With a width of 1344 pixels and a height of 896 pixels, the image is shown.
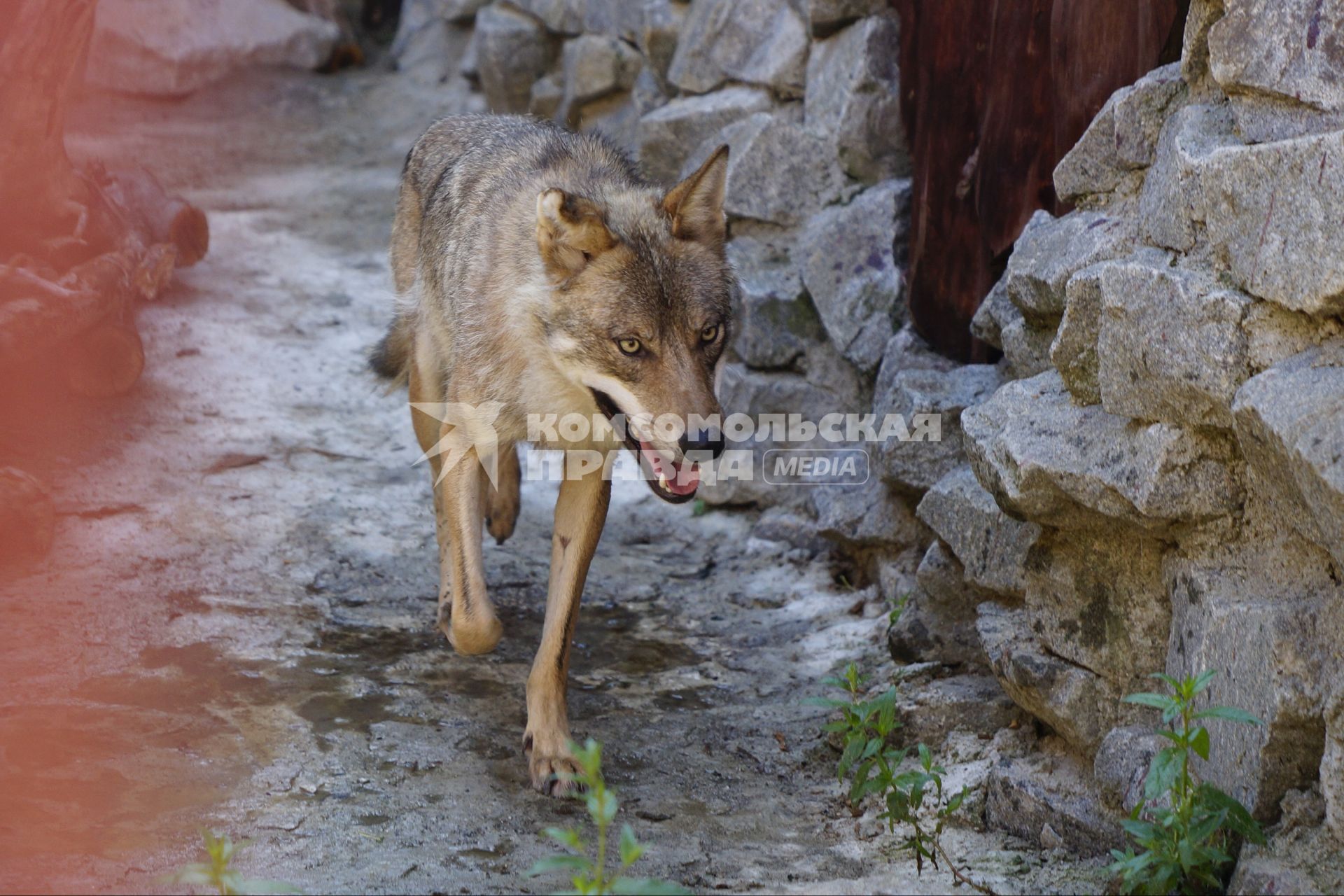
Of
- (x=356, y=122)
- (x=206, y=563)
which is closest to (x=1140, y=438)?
(x=206, y=563)

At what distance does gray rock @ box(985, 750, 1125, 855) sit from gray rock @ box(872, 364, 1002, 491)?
1.24m

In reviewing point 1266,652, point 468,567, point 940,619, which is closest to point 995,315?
point 940,619

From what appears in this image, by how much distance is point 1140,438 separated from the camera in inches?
119

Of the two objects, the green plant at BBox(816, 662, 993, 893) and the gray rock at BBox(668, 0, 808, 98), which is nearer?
the green plant at BBox(816, 662, 993, 893)

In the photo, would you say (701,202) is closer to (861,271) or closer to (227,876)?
(861,271)

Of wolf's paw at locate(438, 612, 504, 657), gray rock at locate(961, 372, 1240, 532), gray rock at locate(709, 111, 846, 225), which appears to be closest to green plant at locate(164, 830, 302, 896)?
wolf's paw at locate(438, 612, 504, 657)

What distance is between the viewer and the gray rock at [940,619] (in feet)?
13.7

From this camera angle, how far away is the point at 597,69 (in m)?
7.91

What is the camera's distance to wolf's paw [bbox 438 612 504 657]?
429cm

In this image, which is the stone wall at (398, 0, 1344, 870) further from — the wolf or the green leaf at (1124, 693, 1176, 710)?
the wolf

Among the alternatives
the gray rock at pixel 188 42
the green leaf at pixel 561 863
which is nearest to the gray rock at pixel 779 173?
the green leaf at pixel 561 863

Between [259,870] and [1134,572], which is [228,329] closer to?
[259,870]

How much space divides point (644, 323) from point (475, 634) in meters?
1.29

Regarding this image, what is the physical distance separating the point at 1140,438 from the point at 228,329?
5.24 meters
